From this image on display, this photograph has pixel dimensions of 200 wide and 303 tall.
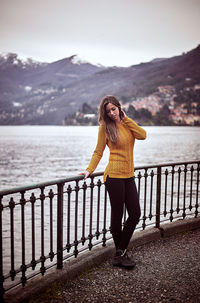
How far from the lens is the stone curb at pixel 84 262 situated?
10.7ft

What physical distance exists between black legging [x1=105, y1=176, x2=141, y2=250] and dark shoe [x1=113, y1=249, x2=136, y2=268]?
3.1 inches

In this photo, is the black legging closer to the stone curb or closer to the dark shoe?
the dark shoe

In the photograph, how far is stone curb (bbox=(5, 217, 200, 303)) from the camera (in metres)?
3.26

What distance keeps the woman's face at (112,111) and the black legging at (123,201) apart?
0.73 meters

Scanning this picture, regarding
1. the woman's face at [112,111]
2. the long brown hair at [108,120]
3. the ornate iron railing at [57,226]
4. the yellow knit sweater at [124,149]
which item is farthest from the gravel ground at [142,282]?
the woman's face at [112,111]

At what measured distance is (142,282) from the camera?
12.1ft

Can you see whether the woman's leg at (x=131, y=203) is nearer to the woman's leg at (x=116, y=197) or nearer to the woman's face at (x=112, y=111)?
the woman's leg at (x=116, y=197)

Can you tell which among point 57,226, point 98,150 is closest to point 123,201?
point 98,150

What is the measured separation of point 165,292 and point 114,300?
570 millimetres

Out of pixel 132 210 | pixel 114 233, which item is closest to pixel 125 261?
pixel 114 233

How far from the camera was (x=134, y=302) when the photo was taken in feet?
10.7

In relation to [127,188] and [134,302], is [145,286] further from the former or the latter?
[127,188]

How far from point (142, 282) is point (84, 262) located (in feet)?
2.47

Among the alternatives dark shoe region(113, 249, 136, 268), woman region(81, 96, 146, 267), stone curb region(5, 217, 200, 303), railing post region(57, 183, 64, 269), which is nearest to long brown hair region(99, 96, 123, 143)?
woman region(81, 96, 146, 267)
